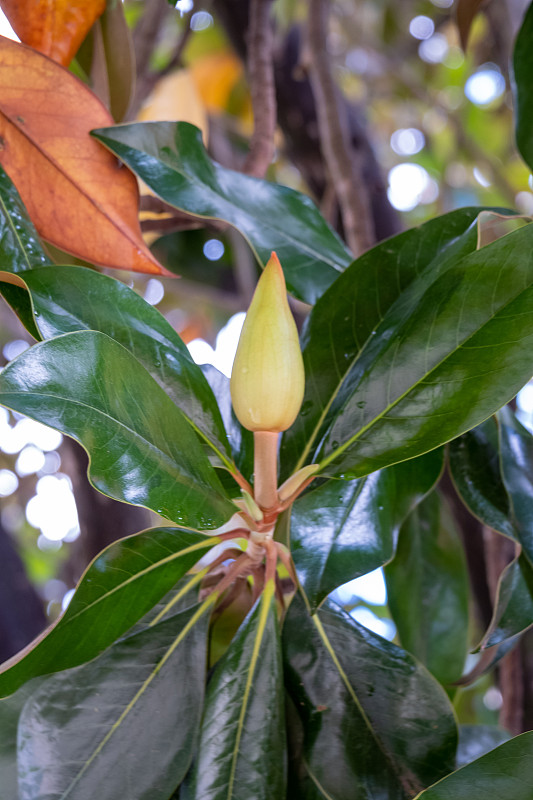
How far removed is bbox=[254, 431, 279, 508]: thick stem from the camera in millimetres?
392

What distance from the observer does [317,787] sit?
0.45 metres

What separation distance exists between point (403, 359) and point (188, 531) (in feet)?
0.54

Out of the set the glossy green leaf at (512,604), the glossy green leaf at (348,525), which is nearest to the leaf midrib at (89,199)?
the glossy green leaf at (348,525)

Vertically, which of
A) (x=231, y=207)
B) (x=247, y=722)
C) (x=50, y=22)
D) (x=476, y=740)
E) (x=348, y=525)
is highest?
(x=50, y=22)

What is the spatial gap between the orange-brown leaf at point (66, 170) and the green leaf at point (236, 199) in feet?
0.07

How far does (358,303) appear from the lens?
480mm

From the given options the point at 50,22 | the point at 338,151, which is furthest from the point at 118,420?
the point at 338,151

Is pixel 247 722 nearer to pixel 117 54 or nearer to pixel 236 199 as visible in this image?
pixel 236 199

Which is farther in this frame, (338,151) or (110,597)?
(338,151)

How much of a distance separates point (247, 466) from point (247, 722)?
0.53ft

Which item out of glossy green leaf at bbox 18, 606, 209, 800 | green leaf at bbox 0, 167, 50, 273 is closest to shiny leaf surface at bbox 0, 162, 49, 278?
green leaf at bbox 0, 167, 50, 273

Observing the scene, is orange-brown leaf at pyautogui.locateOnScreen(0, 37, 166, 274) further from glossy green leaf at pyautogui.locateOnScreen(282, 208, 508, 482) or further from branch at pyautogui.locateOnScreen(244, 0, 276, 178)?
branch at pyautogui.locateOnScreen(244, 0, 276, 178)

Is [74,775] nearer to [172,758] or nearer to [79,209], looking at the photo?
[172,758]

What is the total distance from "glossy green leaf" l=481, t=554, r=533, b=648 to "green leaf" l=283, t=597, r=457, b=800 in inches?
2.1
